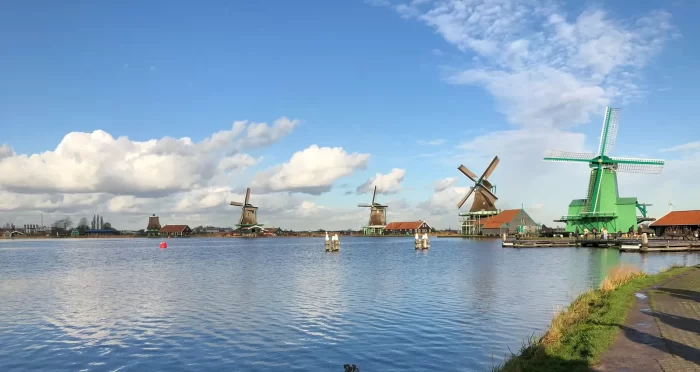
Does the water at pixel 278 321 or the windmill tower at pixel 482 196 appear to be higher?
the windmill tower at pixel 482 196

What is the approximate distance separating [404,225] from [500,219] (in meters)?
51.4

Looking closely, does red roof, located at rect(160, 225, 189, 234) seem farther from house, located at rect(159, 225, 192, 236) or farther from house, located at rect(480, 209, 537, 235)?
house, located at rect(480, 209, 537, 235)

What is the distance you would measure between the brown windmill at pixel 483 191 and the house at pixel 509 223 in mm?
2558

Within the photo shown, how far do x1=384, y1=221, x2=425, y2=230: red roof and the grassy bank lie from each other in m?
138

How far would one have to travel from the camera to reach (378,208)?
156625 millimetres

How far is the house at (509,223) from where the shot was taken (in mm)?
105812

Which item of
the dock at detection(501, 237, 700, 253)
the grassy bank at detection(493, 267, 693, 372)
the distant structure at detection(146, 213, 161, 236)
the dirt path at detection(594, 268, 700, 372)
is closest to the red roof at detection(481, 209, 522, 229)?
the dock at detection(501, 237, 700, 253)

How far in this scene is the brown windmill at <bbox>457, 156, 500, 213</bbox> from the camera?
108m

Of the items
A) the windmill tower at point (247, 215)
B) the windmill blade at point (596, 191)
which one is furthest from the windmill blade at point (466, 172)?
the windmill tower at point (247, 215)

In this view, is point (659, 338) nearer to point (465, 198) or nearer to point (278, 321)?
point (278, 321)

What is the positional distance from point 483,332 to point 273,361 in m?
6.56

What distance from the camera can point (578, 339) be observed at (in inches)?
440

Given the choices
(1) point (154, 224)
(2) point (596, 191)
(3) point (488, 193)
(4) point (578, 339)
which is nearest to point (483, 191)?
(3) point (488, 193)

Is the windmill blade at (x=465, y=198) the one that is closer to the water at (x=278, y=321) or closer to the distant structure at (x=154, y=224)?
the water at (x=278, y=321)
